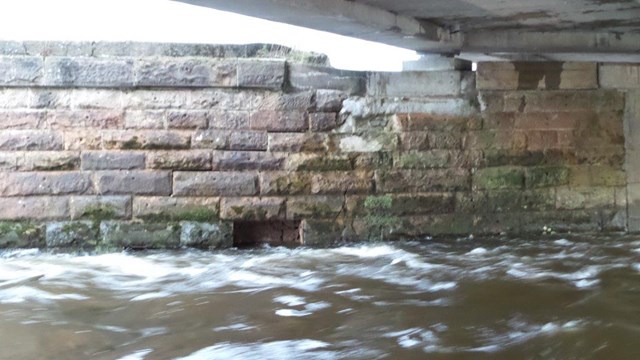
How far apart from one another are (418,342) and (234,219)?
9.23ft

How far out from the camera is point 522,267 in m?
4.62

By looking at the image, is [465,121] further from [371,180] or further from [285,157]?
[285,157]

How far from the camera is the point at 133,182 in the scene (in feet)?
17.3

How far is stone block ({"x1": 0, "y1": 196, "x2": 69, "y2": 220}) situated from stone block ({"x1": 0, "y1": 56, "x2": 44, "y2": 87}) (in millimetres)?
1007

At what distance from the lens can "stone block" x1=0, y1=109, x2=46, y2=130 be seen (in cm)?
515

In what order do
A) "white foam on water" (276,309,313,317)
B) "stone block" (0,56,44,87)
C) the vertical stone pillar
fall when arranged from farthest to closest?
1. the vertical stone pillar
2. "stone block" (0,56,44,87)
3. "white foam on water" (276,309,313,317)

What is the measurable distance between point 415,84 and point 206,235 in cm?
251

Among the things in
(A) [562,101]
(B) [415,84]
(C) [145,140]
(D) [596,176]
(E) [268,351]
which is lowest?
(E) [268,351]

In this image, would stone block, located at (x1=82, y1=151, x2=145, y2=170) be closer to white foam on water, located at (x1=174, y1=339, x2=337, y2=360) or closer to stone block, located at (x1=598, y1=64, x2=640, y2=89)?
white foam on water, located at (x1=174, y1=339, x2=337, y2=360)

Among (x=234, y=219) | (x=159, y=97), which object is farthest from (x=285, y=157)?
(x=159, y=97)

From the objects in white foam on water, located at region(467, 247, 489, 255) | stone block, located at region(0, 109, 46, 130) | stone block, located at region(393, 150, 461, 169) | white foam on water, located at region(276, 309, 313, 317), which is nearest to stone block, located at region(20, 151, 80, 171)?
stone block, located at region(0, 109, 46, 130)

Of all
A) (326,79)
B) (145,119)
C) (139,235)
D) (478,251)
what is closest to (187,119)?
(145,119)

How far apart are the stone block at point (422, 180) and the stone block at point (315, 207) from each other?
16.8 inches

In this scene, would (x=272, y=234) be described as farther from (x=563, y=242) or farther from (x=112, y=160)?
(x=563, y=242)
